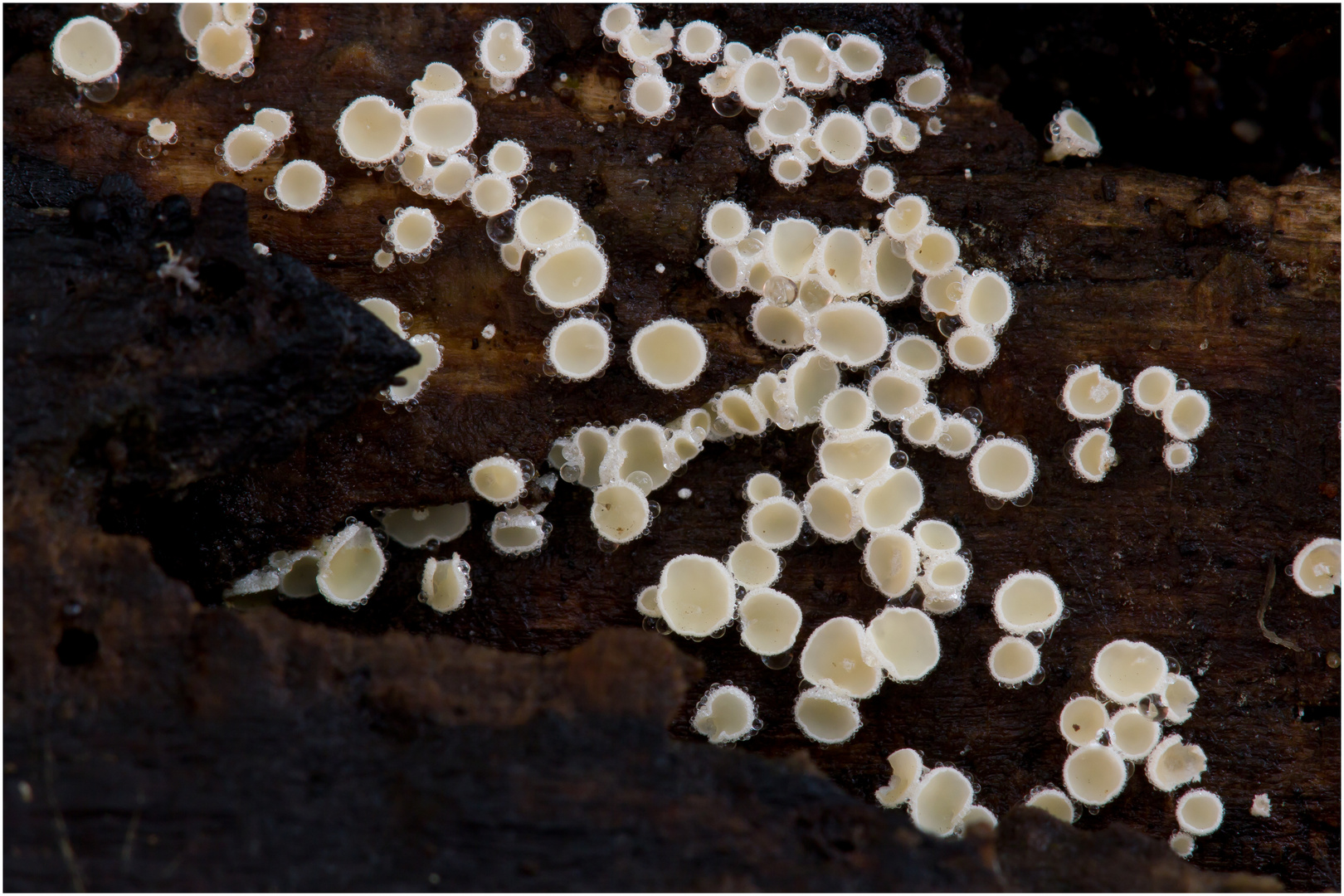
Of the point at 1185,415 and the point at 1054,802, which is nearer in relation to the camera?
the point at 1054,802

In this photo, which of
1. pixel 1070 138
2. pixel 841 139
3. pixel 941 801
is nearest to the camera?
pixel 941 801

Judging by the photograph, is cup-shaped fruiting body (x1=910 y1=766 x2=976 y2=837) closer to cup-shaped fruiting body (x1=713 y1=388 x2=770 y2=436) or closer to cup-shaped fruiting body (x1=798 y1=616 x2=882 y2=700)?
cup-shaped fruiting body (x1=798 y1=616 x2=882 y2=700)

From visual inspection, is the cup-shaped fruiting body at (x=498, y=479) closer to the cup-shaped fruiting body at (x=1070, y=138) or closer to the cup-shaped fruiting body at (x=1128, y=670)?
the cup-shaped fruiting body at (x=1128, y=670)

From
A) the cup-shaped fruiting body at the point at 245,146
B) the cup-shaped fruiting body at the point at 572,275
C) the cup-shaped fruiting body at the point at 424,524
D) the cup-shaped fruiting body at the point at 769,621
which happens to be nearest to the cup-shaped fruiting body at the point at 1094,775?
the cup-shaped fruiting body at the point at 769,621

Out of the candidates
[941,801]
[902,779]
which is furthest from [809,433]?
[941,801]

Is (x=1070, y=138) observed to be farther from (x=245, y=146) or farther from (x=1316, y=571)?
(x=245, y=146)

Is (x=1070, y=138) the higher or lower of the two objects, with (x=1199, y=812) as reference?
Answer: higher
